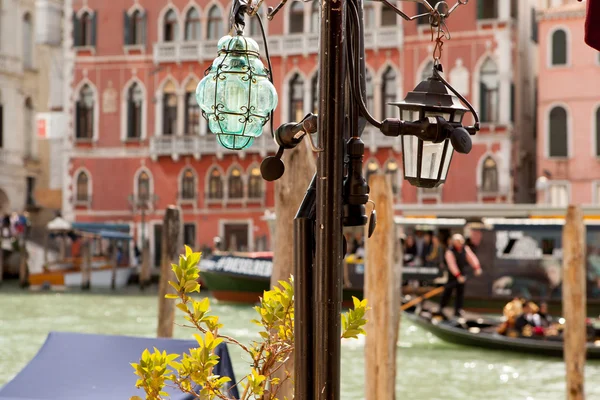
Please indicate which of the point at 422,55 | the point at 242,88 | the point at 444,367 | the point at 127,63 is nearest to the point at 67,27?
the point at 127,63

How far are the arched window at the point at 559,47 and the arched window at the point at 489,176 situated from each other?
241 cm

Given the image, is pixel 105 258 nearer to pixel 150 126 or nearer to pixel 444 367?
pixel 150 126

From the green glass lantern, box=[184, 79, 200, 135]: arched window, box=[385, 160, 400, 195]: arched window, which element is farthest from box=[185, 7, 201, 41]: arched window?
the green glass lantern

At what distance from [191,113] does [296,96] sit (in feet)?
8.08

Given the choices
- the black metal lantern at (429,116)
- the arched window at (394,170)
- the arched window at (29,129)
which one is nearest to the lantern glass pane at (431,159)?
the black metal lantern at (429,116)

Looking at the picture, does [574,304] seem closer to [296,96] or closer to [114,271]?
[114,271]

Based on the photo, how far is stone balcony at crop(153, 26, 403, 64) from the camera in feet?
74.3

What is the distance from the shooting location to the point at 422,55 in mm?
22625

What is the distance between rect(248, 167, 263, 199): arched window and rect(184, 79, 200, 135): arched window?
1.61 m

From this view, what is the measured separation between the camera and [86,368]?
4.62 metres

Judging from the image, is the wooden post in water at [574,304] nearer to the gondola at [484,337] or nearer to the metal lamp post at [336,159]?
the gondola at [484,337]

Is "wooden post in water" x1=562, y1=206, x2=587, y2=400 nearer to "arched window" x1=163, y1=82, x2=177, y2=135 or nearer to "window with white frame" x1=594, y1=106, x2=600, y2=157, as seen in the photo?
"window with white frame" x1=594, y1=106, x2=600, y2=157

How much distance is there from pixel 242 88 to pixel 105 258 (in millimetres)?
21012

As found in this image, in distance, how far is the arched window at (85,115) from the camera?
2469cm
